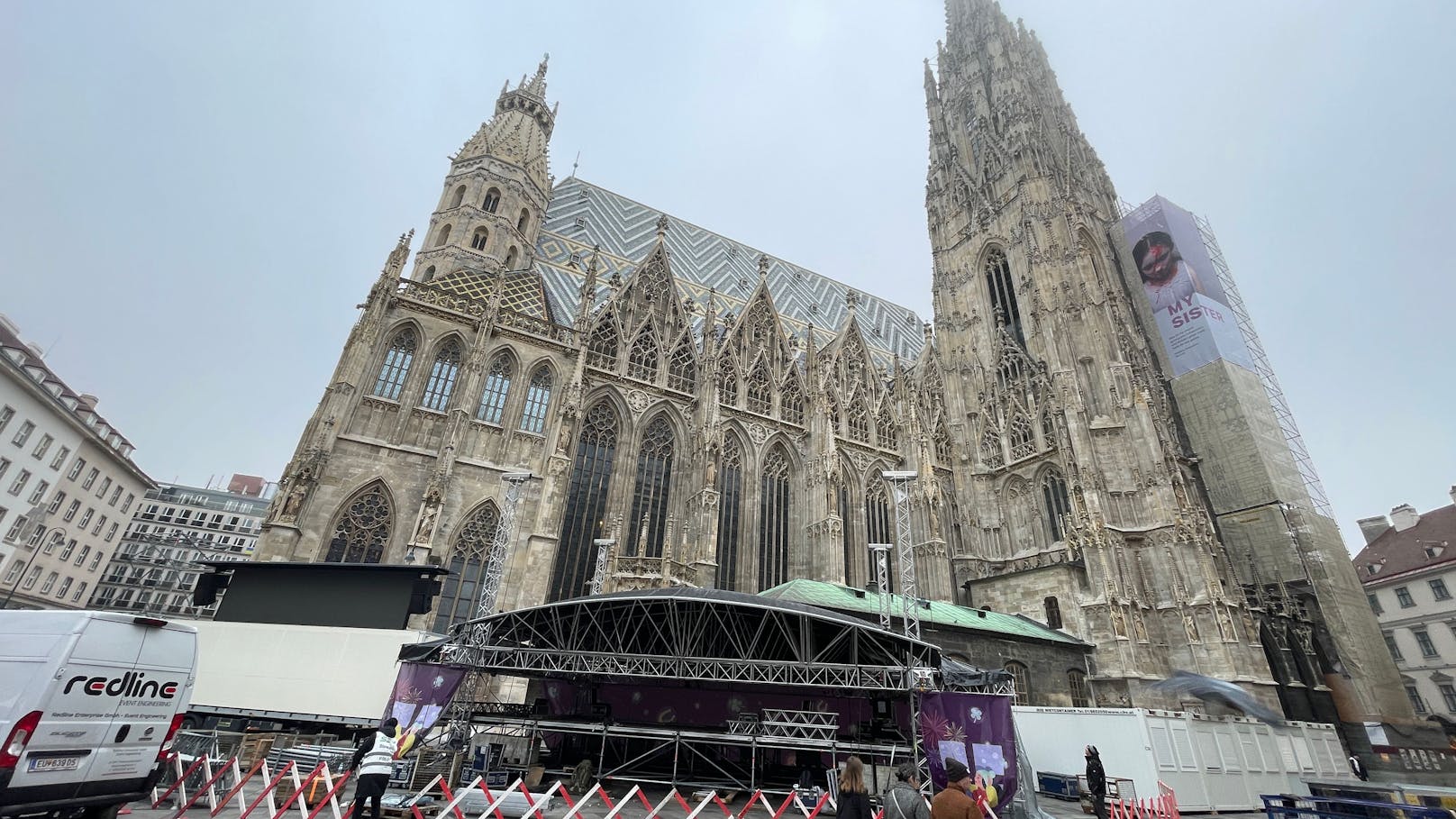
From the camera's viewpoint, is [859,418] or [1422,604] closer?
[859,418]

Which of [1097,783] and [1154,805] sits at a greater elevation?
[1097,783]

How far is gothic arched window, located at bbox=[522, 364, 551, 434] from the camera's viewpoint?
23297mm

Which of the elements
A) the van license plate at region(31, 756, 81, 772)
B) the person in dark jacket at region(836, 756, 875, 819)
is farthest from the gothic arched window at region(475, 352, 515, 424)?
the person in dark jacket at region(836, 756, 875, 819)

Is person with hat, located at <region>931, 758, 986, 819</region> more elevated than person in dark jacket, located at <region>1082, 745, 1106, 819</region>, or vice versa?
person with hat, located at <region>931, 758, 986, 819</region>

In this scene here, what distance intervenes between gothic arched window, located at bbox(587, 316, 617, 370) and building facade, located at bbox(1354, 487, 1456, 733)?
132 ft

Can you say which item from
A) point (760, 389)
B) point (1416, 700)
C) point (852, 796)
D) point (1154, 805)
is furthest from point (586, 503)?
point (1416, 700)

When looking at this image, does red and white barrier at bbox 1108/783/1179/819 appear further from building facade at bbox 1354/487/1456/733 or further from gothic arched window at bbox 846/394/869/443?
building facade at bbox 1354/487/1456/733

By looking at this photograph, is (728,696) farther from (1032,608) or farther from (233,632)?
(1032,608)

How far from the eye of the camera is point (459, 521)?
2036 cm

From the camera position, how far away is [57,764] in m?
5.87

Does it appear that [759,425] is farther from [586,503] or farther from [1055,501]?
[1055,501]

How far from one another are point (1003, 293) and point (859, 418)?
13042mm

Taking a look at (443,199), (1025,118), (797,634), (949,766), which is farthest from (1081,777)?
(1025,118)

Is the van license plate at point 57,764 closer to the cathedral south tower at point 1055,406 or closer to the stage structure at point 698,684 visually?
the stage structure at point 698,684
